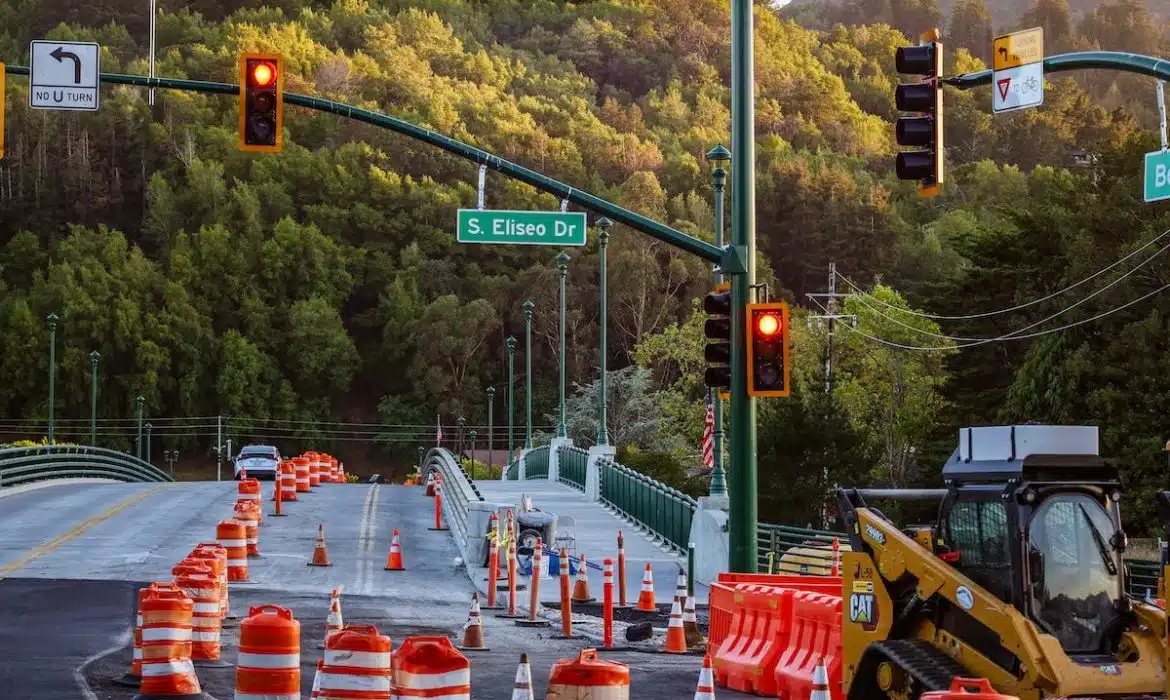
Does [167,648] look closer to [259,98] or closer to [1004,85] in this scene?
[259,98]

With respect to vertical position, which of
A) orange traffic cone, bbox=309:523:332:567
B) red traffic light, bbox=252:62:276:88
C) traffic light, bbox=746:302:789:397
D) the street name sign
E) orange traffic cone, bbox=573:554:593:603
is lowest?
orange traffic cone, bbox=573:554:593:603

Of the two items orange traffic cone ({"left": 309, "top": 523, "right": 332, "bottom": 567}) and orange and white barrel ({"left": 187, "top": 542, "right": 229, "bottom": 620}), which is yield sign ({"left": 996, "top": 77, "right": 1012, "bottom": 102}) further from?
orange traffic cone ({"left": 309, "top": 523, "right": 332, "bottom": 567})

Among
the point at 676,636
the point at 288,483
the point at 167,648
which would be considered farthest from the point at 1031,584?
the point at 288,483

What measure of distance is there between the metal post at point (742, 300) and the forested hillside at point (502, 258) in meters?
40.1

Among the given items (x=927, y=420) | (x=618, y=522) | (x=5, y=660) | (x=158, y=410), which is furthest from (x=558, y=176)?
(x=5, y=660)

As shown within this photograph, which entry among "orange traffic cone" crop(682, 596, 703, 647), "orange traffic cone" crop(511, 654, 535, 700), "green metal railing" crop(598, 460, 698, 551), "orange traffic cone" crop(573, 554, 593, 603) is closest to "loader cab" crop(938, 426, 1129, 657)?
"orange traffic cone" crop(511, 654, 535, 700)

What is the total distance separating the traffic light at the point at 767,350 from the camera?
65.4 ft

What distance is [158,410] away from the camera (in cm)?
11500

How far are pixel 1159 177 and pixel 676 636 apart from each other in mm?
7582

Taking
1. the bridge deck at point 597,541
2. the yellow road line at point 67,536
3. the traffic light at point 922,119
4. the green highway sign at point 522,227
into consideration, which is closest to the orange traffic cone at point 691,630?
the green highway sign at point 522,227

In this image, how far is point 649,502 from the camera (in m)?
39.2

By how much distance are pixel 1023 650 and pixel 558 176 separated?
12813 cm

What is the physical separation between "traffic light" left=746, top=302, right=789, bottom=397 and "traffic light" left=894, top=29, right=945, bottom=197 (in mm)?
3238

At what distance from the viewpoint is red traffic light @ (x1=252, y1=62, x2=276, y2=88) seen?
66.0 ft
